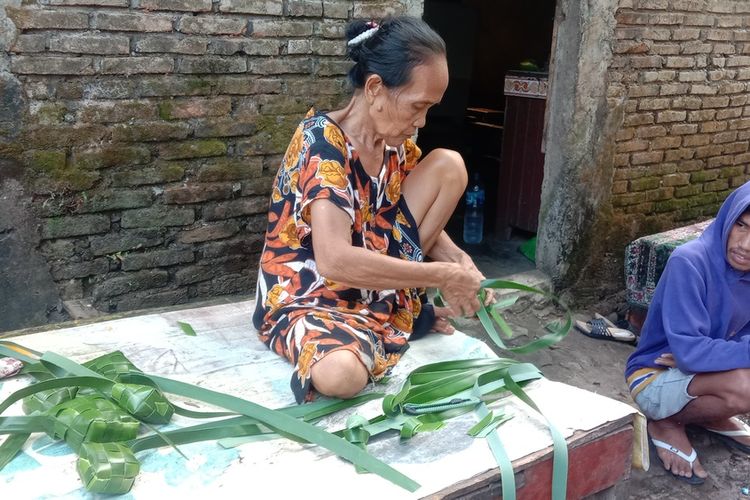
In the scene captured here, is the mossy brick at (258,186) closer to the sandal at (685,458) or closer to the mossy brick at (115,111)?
the mossy brick at (115,111)

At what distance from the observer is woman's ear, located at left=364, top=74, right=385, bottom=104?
7.76ft

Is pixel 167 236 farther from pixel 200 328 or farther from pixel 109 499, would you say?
pixel 109 499

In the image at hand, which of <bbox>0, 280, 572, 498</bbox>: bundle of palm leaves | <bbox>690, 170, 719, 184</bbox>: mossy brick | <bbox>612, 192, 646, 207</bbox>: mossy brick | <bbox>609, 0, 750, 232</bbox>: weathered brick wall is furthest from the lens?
<bbox>690, 170, 719, 184</bbox>: mossy brick

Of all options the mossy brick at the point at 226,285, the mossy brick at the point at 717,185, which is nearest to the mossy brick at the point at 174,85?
the mossy brick at the point at 226,285

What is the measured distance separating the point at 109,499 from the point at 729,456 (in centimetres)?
267

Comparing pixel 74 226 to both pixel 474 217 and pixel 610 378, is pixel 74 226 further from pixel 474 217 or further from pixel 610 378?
pixel 474 217

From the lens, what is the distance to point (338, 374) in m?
2.18

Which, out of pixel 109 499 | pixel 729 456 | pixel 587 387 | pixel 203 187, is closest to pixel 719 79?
A: pixel 587 387

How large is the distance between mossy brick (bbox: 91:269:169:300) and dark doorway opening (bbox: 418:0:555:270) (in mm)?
2722

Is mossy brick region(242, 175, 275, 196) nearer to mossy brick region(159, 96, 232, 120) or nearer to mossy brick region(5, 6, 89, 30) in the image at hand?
mossy brick region(159, 96, 232, 120)

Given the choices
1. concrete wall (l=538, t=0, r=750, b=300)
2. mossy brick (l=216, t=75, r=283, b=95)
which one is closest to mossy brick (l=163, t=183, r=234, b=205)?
mossy brick (l=216, t=75, r=283, b=95)

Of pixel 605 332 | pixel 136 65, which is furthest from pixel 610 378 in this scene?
pixel 136 65

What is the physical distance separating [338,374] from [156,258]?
1509mm

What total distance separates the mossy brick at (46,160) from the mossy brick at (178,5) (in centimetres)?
70
